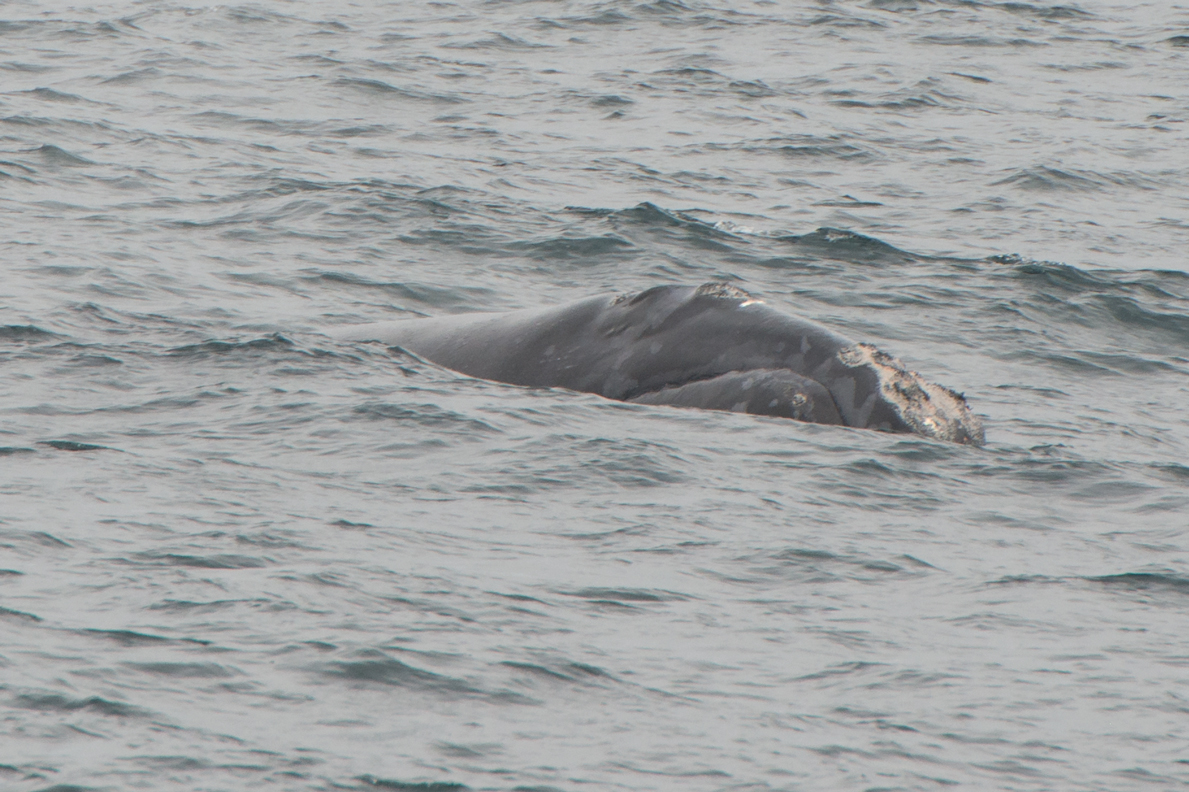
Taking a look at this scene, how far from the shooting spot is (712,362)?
984 centimetres

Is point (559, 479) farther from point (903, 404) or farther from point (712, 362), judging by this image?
point (903, 404)

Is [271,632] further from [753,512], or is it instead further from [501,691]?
[753,512]

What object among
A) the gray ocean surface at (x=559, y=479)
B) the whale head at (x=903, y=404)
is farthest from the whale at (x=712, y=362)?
the gray ocean surface at (x=559, y=479)

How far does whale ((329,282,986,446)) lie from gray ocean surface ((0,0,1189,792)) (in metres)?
0.18

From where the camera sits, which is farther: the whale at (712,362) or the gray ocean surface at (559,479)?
A: the whale at (712,362)

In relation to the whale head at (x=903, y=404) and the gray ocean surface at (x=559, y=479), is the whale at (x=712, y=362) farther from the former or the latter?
the gray ocean surface at (x=559, y=479)

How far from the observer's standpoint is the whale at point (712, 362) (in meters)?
9.54

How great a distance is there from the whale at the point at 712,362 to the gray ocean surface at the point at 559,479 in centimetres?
18

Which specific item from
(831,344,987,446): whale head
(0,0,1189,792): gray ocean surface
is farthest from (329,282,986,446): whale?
(0,0,1189,792): gray ocean surface

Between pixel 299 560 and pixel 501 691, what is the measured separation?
1454 mm

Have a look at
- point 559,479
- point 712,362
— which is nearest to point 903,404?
point 712,362

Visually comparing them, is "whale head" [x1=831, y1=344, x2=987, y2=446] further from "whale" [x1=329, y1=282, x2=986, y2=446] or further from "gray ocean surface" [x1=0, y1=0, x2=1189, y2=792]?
"gray ocean surface" [x1=0, y1=0, x2=1189, y2=792]

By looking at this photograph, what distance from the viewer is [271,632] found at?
20.9 feet

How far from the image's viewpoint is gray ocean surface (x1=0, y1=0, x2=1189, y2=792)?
5773mm
